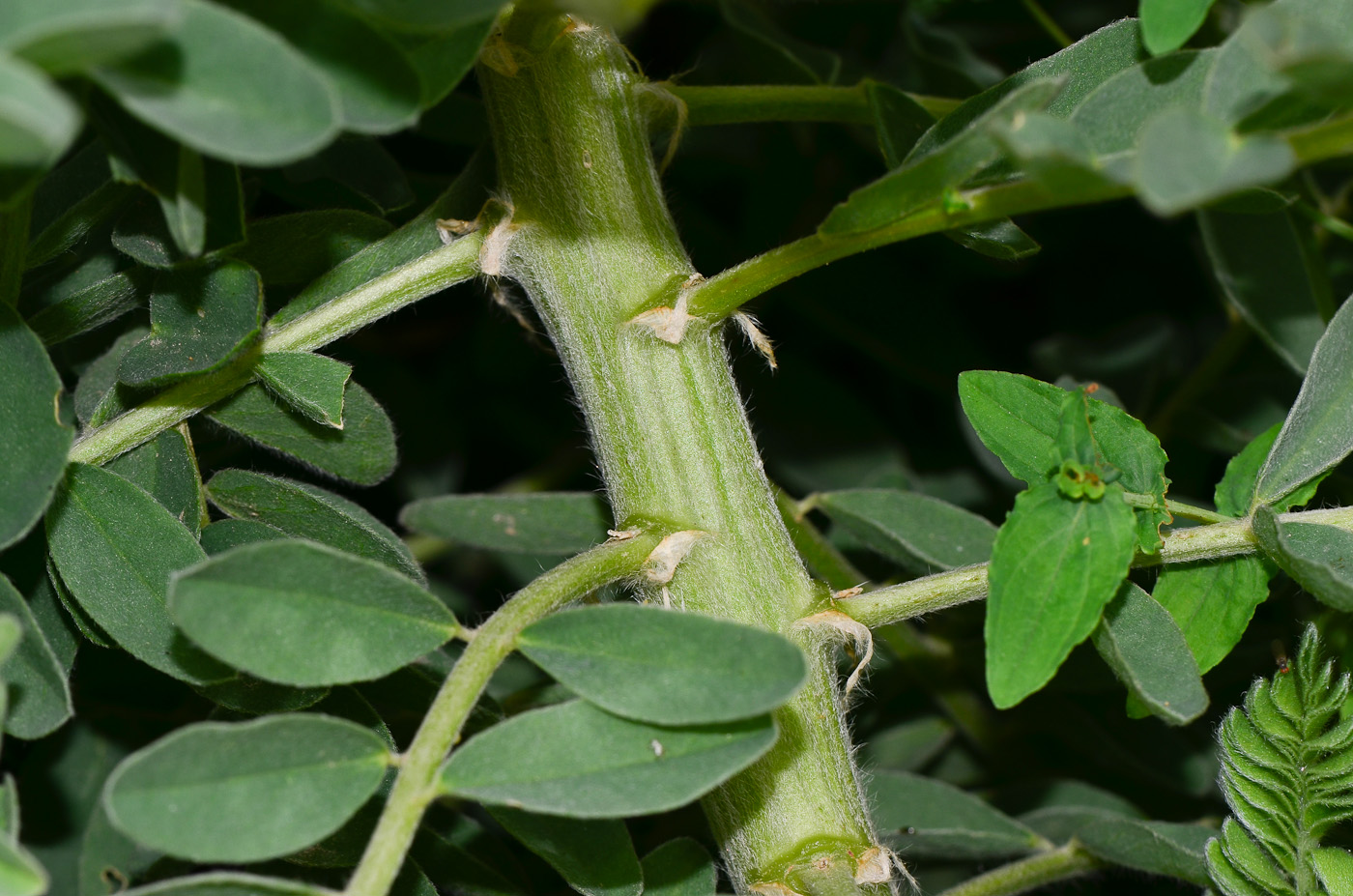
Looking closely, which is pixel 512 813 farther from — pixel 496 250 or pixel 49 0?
pixel 49 0

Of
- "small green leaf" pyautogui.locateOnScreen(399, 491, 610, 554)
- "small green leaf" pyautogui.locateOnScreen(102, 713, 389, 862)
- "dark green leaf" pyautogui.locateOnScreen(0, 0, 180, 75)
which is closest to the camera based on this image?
"dark green leaf" pyautogui.locateOnScreen(0, 0, 180, 75)

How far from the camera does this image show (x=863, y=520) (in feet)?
4.05

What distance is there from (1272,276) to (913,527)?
428 mm

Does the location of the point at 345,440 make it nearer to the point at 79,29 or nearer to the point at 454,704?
the point at 454,704

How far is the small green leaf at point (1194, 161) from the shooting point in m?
0.58

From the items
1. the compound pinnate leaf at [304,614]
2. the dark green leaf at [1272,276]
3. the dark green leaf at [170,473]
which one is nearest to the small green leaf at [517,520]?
the dark green leaf at [170,473]

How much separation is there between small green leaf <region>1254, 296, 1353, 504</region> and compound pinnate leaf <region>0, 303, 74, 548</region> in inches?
34.8

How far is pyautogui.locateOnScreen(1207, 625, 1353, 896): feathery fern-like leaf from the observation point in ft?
2.83

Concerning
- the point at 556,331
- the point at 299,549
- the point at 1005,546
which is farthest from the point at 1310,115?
the point at 299,549

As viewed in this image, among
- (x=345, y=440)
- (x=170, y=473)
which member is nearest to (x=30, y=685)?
(x=170, y=473)

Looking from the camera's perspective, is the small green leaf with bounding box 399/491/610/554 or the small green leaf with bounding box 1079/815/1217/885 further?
the small green leaf with bounding box 399/491/610/554

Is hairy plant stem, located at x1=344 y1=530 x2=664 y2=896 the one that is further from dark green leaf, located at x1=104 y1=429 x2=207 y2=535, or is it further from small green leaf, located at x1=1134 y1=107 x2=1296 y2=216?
small green leaf, located at x1=1134 y1=107 x2=1296 y2=216

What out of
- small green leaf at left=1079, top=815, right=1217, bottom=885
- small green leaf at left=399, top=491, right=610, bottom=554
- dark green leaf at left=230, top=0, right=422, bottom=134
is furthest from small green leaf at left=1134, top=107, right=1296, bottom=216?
small green leaf at left=399, top=491, right=610, bottom=554

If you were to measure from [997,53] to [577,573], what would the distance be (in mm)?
1069
